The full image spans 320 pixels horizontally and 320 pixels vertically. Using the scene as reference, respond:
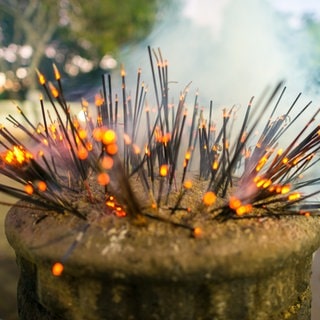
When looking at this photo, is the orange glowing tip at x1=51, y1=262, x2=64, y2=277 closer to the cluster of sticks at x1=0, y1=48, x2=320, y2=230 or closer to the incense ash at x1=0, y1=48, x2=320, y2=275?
the incense ash at x1=0, y1=48, x2=320, y2=275

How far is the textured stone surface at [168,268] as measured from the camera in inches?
86.7

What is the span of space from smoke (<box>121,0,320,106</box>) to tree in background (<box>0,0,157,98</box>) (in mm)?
12979

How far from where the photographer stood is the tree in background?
2059 centimetres

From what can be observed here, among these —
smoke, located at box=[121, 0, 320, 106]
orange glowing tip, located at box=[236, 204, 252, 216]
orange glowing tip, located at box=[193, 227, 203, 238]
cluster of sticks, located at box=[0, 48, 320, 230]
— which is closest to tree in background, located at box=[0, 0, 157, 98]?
smoke, located at box=[121, 0, 320, 106]

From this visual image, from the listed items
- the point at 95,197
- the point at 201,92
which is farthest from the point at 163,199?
the point at 201,92

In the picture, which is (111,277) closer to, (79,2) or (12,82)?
(12,82)

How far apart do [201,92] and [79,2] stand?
16.2 meters

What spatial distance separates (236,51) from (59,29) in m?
18.1

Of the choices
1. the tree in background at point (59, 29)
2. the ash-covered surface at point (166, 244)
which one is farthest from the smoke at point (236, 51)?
the tree in background at point (59, 29)

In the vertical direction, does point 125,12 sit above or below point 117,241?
above

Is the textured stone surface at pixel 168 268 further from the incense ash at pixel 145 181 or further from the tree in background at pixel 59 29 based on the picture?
the tree in background at pixel 59 29

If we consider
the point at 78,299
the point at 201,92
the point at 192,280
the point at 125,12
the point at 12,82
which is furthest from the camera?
the point at 125,12

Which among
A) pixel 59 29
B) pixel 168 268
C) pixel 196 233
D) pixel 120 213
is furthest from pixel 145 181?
pixel 59 29

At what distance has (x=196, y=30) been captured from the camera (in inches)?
322
